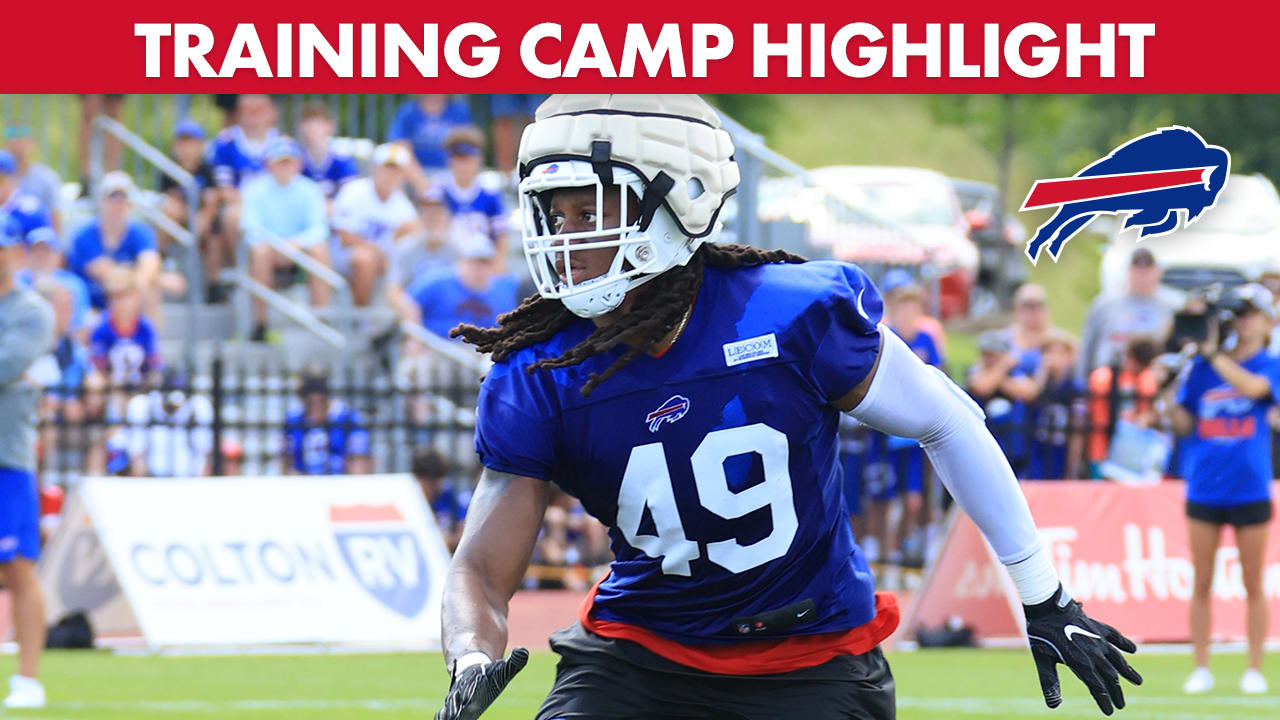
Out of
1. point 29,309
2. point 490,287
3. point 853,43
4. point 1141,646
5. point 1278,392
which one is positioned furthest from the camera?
point 490,287

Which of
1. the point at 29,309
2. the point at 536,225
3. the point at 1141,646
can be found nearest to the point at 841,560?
the point at 536,225

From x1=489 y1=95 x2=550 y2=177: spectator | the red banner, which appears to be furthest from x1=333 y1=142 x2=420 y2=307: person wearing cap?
the red banner

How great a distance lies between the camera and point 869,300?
154 inches

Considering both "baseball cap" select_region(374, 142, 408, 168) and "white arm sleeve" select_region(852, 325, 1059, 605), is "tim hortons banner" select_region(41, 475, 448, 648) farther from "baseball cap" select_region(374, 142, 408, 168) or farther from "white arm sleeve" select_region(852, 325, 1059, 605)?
"white arm sleeve" select_region(852, 325, 1059, 605)

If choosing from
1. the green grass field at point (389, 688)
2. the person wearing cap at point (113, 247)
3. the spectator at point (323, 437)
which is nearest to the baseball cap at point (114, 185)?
the person wearing cap at point (113, 247)

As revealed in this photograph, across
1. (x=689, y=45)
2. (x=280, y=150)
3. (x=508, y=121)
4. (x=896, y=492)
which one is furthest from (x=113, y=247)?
(x=689, y=45)

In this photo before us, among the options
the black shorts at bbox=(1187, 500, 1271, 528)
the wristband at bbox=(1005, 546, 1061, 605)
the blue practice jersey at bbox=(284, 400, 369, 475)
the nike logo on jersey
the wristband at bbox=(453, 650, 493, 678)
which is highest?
the wristband at bbox=(1005, 546, 1061, 605)

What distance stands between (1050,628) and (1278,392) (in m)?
→ 5.92

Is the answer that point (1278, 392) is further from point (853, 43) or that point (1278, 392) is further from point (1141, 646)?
point (853, 43)

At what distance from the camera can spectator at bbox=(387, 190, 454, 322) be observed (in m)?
13.2

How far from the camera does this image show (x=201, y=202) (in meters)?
13.9

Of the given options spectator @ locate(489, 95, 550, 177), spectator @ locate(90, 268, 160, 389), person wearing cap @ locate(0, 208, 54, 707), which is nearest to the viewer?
person wearing cap @ locate(0, 208, 54, 707)

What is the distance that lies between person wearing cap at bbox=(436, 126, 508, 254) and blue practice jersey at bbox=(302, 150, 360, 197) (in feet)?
3.49

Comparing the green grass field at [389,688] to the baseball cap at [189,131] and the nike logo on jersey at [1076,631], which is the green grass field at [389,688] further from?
the baseball cap at [189,131]
